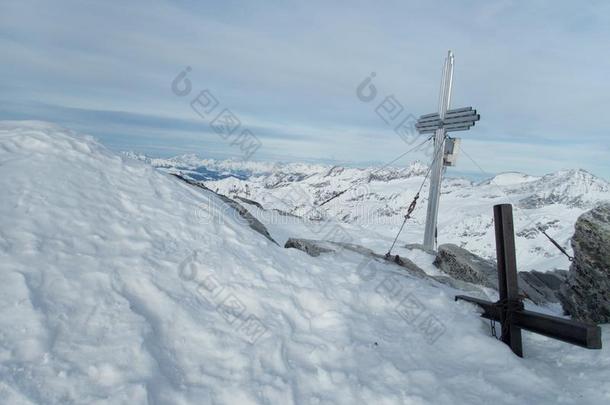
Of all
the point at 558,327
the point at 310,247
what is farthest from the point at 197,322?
the point at 310,247

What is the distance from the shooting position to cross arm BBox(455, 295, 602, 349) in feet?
17.0

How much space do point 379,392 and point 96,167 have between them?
24.5 ft

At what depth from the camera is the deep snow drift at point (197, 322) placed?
173 inches

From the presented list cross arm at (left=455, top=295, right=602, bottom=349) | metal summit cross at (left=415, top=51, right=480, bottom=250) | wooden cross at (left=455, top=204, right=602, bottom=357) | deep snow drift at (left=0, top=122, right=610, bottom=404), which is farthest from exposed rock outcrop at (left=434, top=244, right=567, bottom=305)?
cross arm at (left=455, top=295, right=602, bottom=349)

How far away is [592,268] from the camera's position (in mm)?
7168

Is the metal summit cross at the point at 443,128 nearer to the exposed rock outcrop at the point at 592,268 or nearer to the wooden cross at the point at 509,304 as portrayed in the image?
the exposed rock outcrop at the point at 592,268

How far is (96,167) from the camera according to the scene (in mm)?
8836

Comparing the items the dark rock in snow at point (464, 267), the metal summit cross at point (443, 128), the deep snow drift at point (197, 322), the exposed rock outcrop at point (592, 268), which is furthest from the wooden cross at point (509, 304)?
the metal summit cross at point (443, 128)

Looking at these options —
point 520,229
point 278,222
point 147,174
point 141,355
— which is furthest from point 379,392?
point 520,229

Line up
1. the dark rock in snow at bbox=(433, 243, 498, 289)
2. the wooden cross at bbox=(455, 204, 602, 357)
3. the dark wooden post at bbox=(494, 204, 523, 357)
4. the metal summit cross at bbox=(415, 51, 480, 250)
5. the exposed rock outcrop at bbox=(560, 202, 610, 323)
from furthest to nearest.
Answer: the metal summit cross at bbox=(415, 51, 480, 250)
the dark rock in snow at bbox=(433, 243, 498, 289)
the exposed rock outcrop at bbox=(560, 202, 610, 323)
the dark wooden post at bbox=(494, 204, 523, 357)
the wooden cross at bbox=(455, 204, 602, 357)

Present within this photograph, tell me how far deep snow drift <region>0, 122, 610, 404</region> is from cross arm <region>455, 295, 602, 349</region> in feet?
1.52

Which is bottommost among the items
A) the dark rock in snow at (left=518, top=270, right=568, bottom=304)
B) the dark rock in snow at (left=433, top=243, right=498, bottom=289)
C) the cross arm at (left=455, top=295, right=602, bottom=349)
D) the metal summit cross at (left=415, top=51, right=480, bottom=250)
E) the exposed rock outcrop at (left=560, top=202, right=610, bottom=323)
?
the dark rock in snow at (left=518, top=270, right=568, bottom=304)

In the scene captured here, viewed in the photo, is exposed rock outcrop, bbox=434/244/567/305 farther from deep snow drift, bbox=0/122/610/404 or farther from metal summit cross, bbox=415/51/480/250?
deep snow drift, bbox=0/122/610/404

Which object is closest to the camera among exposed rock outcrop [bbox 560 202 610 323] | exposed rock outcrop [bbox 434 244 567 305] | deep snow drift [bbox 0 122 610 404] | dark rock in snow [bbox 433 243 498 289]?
deep snow drift [bbox 0 122 610 404]
